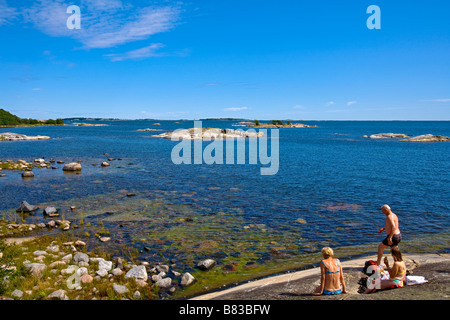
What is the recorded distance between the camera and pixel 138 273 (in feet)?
46.3

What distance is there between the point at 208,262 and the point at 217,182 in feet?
79.2

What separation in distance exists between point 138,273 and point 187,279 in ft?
8.02

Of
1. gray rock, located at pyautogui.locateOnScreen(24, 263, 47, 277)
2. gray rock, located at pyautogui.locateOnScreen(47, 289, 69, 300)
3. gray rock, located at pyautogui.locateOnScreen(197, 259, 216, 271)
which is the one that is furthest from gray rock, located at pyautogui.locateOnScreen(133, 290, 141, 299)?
gray rock, located at pyautogui.locateOnScreen(24, 263, 47, 277)

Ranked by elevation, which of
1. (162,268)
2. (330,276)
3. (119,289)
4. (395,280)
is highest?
(330,276)

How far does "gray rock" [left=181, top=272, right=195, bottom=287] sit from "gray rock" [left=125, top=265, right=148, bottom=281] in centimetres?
183

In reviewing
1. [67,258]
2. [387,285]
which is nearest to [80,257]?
[67,258]

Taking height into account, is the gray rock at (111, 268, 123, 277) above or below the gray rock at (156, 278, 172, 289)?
above

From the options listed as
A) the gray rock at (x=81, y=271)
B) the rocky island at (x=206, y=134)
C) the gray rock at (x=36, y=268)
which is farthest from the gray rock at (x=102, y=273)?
the rocky island at (x=206, y=134)

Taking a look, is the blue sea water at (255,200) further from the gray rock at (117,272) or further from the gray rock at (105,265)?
the gray rock at (117,272)

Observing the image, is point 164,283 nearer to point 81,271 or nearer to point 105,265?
point 105,265

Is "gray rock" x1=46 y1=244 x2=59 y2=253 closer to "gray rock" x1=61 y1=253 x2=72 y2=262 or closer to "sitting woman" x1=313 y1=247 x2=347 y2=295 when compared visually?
"gray rock" x1=61 y1=253 x2=72 y2=262

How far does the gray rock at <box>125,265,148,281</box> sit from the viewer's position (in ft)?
45.6

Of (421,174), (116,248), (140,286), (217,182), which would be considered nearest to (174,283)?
(140,286)
